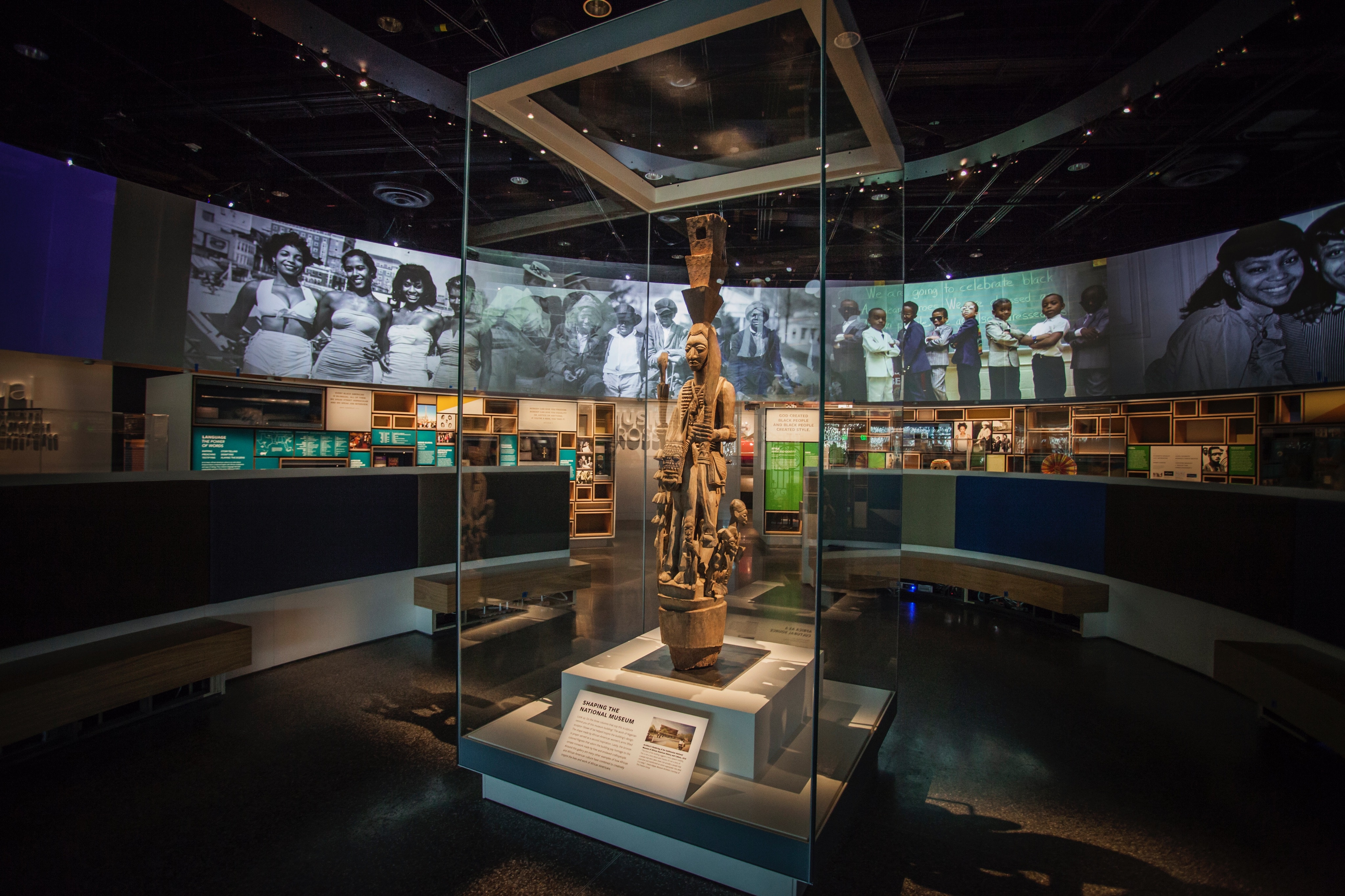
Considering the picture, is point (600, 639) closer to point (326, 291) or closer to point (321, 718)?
point (321, 718)

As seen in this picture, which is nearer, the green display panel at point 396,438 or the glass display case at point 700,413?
the glass display case at point 700,413

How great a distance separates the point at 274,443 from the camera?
6.37 metres

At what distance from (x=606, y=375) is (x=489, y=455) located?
35.8 inches

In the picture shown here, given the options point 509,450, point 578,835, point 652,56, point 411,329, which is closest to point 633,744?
point 578,835

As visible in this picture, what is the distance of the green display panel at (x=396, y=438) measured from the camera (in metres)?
7.23

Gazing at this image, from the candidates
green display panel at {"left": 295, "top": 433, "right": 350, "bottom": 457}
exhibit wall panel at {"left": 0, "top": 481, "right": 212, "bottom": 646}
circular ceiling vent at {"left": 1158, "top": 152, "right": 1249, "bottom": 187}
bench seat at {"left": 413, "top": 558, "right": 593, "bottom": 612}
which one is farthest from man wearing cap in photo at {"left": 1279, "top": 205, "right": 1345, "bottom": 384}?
green display panel at {"left": 295, "top": 433, "right": 350, "bottom": 457}

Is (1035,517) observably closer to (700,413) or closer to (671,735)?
(700,413)

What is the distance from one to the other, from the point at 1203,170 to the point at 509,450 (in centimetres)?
635

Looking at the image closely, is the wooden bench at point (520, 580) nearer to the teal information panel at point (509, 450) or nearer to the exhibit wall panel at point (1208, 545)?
the teal information panel at point (509, 450)

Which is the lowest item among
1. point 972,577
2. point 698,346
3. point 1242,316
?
point 972,577

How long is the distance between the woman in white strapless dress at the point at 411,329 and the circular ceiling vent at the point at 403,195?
104cm

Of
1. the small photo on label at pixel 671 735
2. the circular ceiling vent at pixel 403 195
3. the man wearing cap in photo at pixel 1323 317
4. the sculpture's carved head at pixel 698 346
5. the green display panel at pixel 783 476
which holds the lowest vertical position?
the small photo on label at pixel 671 735

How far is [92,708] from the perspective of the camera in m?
2.71

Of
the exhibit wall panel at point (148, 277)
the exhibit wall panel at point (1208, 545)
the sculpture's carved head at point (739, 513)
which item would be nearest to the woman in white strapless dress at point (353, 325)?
the exhibit wall panel at point (148, 277)
